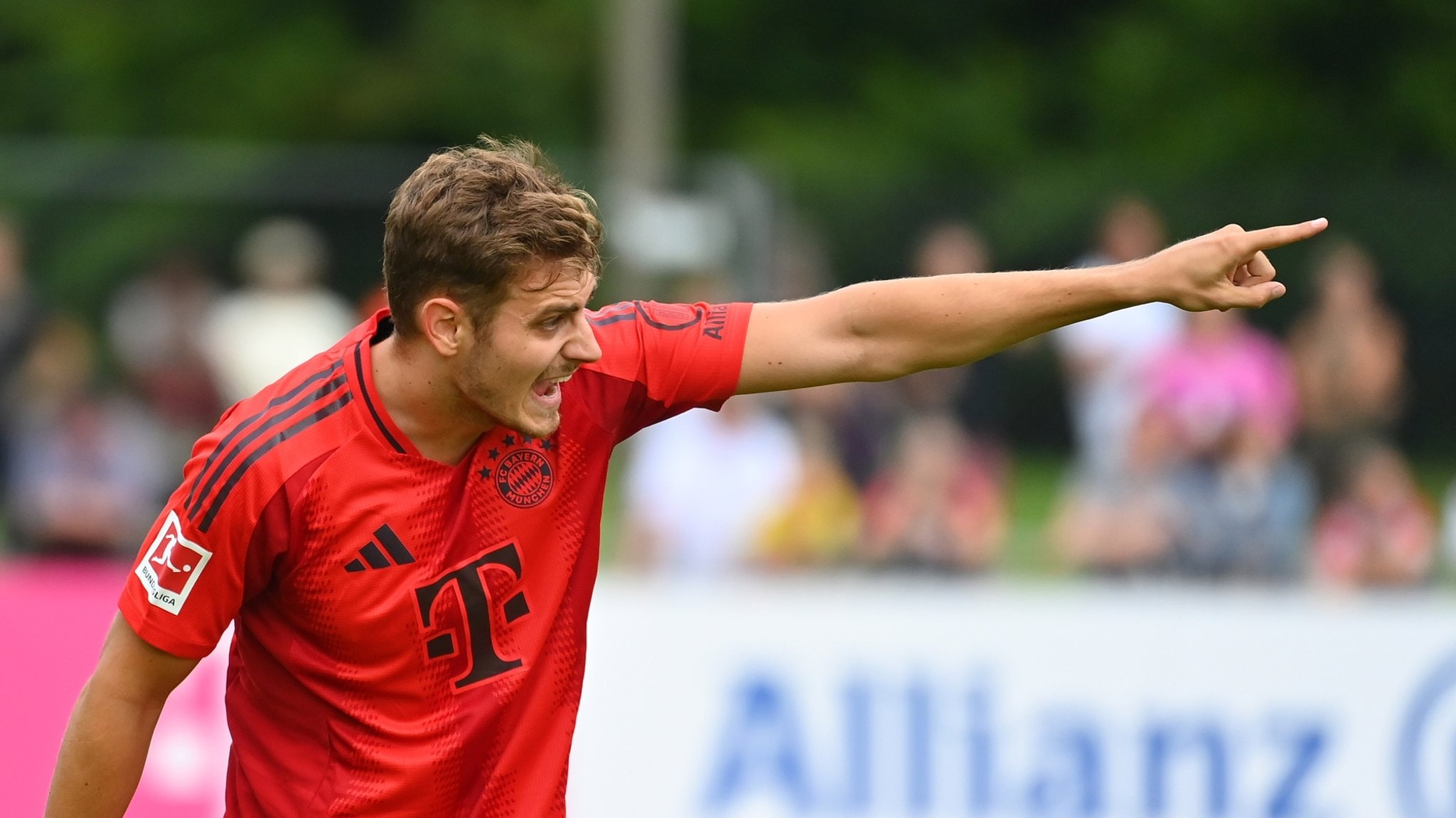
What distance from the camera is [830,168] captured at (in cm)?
2261

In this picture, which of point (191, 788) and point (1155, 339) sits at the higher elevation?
point (1155, 339)

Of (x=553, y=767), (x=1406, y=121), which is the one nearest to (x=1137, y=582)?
(x=553, y=767)

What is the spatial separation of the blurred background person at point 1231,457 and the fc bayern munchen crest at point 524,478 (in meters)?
6.09

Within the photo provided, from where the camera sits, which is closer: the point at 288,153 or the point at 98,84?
the point at 288,153

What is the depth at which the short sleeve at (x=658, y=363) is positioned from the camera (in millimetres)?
3789

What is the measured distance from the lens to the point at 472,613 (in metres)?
3.64

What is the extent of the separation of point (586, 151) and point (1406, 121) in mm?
10135

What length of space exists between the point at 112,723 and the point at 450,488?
29.6 inches

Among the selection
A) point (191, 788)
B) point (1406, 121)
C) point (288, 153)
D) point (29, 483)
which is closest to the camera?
point (191, 788)

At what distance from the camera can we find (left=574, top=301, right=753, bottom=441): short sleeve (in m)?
3.79

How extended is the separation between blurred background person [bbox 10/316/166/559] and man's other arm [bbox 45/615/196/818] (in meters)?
7.57

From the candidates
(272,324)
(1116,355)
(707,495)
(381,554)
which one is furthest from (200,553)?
(272,324)

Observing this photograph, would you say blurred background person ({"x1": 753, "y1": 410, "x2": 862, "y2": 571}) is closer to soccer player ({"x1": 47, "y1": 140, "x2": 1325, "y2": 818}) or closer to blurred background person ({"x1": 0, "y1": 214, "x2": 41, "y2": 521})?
blurred background person ({"x1": 0, "y1": 214, "x2": 41, "y2": 521})

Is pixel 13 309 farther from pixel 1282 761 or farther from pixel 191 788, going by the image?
pixel 1282 761
